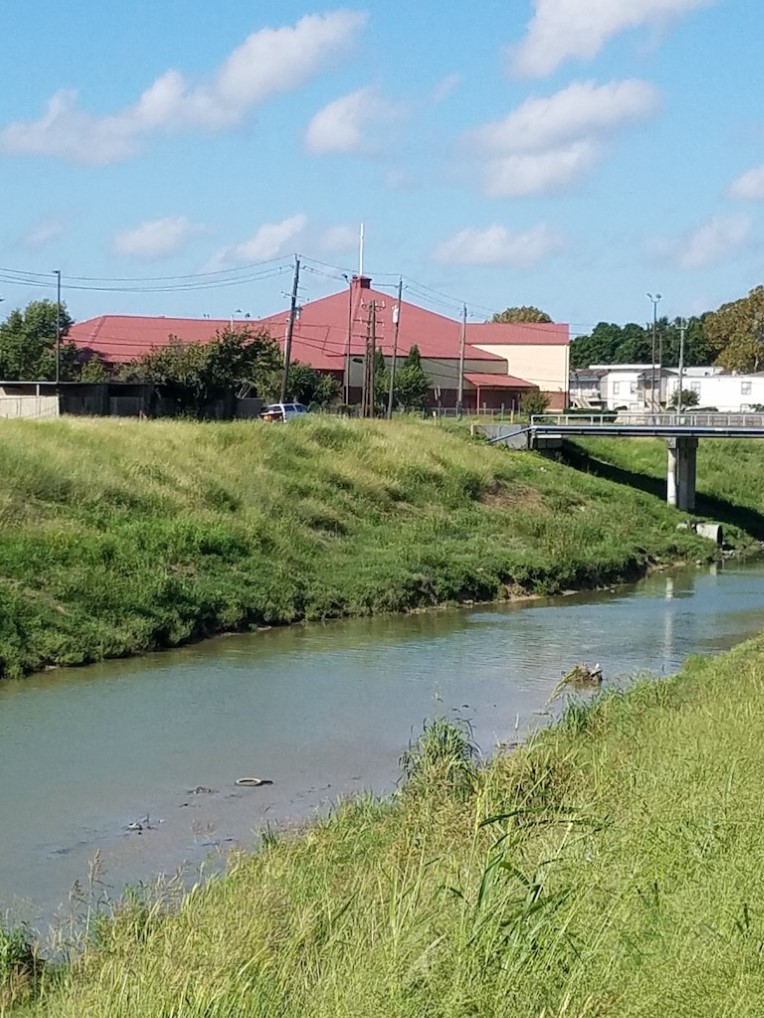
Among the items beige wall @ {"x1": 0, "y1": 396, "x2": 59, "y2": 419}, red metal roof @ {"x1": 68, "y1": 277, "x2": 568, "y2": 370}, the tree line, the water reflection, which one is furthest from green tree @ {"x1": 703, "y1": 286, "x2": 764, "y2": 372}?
the water reflection

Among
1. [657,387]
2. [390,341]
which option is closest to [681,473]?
[390,341]

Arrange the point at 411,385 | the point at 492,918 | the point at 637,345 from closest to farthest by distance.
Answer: the point at 492,918, the point at 411,385, the point at 637,345

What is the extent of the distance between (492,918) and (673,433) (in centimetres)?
5304

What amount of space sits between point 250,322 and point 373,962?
292 feet

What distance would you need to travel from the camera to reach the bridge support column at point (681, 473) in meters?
59.9

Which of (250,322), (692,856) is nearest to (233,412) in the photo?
(250,322)

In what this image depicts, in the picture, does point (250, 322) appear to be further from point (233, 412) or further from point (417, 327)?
point (233, 412)

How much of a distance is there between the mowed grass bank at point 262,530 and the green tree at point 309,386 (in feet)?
76.2

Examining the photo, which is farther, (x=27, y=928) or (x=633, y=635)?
(x=633, y=635)

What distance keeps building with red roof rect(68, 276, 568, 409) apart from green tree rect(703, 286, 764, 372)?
1486cm

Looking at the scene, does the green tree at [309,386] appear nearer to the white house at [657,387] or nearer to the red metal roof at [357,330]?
the red metal roof at [357,330]

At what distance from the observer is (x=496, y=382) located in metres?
93.2

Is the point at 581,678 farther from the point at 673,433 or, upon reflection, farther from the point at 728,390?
the point at 728,390

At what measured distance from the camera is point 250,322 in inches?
3706
